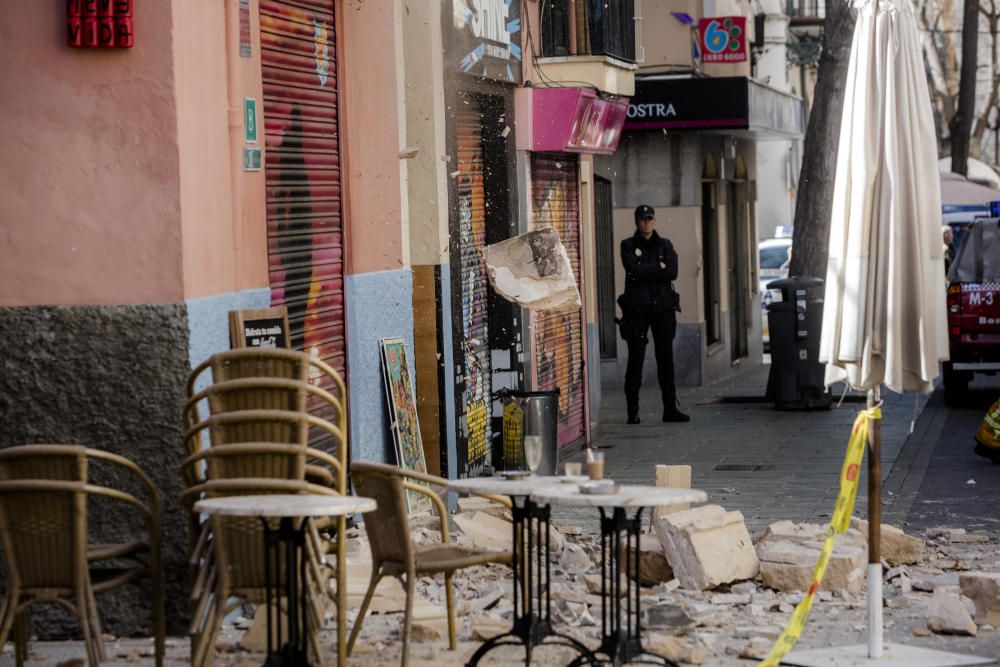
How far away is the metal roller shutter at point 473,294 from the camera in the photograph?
43.7 ft

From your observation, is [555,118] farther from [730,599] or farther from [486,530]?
[730,599]

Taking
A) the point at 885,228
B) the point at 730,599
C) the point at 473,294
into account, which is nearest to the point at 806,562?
the point at 730,599

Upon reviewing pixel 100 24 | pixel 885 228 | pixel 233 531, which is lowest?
pixel 233 531

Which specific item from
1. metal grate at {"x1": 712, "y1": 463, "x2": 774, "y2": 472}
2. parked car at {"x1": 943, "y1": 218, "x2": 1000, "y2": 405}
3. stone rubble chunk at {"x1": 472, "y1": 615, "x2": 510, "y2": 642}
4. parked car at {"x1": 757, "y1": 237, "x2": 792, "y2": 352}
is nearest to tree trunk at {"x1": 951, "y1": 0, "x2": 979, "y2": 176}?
parked car at {"x1": 757, "y1": 237, "x2": 792, "y2": 352}

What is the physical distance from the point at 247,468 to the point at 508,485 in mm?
1054

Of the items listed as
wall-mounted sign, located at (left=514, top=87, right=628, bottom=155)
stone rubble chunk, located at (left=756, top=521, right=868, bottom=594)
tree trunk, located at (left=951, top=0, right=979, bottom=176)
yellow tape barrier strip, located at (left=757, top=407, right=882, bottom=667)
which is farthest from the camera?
tree trunk, located at (left=951, top=0, right=979, bottom=176)

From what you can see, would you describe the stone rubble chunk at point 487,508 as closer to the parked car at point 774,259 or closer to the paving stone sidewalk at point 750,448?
the paving stone sidewalk at point 750,448

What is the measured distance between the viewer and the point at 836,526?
7.58 metres

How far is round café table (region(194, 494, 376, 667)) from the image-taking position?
6277 mm

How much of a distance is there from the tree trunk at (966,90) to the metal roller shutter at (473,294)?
2437cm

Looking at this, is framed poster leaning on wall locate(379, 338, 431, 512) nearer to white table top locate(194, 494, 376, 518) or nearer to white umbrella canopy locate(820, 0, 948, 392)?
white umbrella canopy locate(820, 0, 948, 392)

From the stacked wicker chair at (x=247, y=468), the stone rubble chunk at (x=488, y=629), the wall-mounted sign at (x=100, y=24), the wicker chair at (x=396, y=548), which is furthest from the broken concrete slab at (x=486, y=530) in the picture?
the wall-mounted sign at (x=100, y=24)

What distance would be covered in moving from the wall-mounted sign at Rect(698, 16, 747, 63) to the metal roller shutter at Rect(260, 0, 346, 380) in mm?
13508

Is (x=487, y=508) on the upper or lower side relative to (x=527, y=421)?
lower
